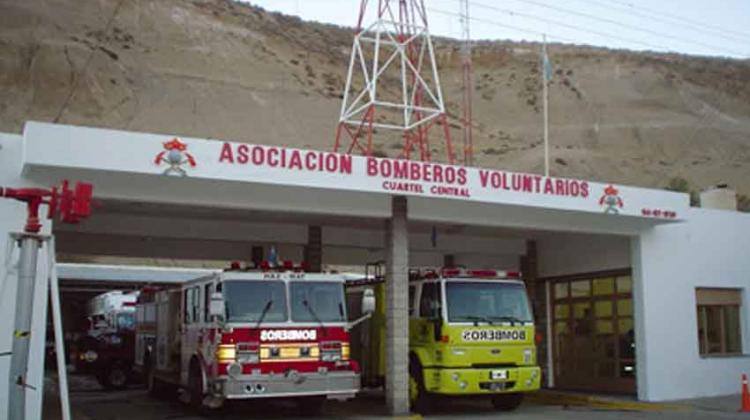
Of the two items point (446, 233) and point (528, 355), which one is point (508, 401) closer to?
point (528, 355)

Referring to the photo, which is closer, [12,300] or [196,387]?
[12,300]

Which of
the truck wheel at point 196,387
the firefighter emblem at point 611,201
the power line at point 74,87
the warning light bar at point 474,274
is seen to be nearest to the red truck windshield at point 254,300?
the truck wheel at point 196,387

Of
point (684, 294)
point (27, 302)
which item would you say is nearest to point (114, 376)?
point (684, 294)

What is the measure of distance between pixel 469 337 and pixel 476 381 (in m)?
0.76

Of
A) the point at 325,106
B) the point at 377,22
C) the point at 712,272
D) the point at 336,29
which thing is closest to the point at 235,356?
the point at 712,272

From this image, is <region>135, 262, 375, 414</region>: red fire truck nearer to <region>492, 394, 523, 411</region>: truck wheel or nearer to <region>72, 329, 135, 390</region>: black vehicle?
<region>492, 394, 523, 411</region>: truck wheel

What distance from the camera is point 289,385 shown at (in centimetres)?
1373

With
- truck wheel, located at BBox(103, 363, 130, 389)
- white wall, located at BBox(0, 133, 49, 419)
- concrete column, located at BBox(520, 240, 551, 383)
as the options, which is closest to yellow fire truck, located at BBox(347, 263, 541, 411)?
concrete column, located at BBox(520, 240, 551, 383)

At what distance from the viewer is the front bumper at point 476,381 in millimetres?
14883

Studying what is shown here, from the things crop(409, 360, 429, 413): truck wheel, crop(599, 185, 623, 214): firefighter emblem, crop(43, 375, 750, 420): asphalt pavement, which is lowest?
crop(43, 375, 750, 420): asphalt pavement

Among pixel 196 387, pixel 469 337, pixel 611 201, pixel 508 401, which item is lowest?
pixel 508 401

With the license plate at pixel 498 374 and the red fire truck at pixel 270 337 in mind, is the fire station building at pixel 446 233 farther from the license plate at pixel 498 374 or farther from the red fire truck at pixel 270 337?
the license plate at pixel 498 374

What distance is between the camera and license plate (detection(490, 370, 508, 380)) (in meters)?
15.2

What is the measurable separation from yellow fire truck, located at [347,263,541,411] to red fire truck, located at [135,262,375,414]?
166 cm
